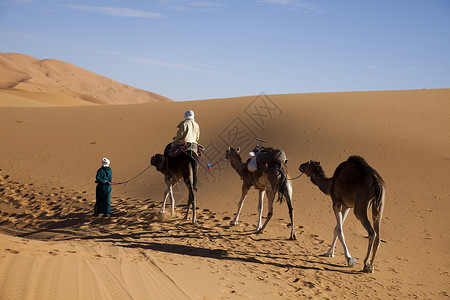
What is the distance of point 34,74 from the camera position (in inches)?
3937

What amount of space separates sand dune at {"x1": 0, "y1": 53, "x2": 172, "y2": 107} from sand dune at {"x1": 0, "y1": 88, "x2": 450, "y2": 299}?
60467 mm

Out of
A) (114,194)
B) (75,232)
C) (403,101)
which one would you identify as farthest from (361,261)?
(403,101)

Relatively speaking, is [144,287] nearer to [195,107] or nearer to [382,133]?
[382,133]

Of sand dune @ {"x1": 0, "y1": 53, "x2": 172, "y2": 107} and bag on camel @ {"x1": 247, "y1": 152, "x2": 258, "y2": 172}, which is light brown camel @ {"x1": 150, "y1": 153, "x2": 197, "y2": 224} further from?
sand dune @ {"x1": 0, "y1": 53, "x2": 172, "y2": 107}

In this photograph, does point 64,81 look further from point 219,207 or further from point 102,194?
point 219,207

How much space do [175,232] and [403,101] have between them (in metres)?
18.0

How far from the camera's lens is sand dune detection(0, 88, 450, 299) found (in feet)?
20.7

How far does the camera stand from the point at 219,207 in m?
13.2

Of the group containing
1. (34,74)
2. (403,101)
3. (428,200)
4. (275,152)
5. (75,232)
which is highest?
(34,74)

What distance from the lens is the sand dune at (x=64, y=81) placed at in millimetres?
83894

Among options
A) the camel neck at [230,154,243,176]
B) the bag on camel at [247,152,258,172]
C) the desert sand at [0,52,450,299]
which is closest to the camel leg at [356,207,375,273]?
the desert sand at [0,52,450,299]

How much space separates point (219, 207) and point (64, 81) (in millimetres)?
106318

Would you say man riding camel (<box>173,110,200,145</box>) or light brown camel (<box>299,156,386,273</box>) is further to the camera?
man riding camel (<box>173,110,200,145</box>)

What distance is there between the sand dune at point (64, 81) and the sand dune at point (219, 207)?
198 ft
